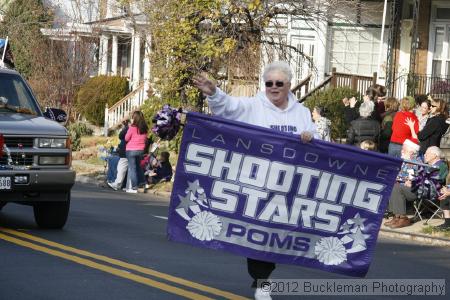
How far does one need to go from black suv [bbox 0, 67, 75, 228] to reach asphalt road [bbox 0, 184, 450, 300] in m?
0.37

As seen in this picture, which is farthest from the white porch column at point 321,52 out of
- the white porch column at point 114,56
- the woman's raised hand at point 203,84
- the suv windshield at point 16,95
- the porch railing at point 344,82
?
the woman's raised hand at point 203,84

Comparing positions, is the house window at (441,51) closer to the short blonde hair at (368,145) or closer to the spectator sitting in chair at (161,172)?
the spectator sitting in chair at (161,172)

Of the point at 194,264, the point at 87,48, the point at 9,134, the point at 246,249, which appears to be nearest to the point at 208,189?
the point at 246,249

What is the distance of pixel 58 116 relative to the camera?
48.4ft

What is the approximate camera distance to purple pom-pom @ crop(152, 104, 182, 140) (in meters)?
9.22

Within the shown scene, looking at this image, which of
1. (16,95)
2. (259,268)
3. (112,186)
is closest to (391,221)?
(16,95)

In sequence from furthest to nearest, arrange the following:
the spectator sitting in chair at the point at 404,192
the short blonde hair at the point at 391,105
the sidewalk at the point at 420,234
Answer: the short blonde hair at the point at 391,105, the spectator sitting in chair at the point at 404,192, the sidewalk at the point at 420,234

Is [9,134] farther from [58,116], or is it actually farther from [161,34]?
[161,34]

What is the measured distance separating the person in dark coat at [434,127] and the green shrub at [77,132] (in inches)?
650

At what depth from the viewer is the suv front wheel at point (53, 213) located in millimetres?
14016

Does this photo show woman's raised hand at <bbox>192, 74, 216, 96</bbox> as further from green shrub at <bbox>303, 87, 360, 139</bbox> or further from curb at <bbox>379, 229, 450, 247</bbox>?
green shrub at <bbox>303, 87, 360, 139</bbox>

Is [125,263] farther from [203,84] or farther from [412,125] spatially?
[412,125]
